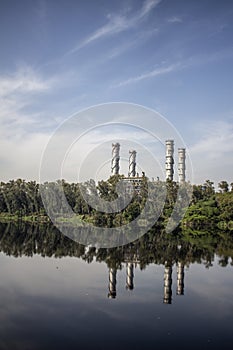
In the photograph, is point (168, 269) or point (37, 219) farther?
point (37, 219)

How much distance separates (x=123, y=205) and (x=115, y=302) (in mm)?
23071

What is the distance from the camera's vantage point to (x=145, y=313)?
7.12 meters

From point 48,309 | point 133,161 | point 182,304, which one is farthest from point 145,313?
point 133,161

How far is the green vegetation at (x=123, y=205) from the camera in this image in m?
29.6

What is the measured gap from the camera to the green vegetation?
29.6 meters

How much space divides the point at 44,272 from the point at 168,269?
371 cm

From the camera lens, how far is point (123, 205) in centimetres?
3089

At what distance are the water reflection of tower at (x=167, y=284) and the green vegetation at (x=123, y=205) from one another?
13.6 m

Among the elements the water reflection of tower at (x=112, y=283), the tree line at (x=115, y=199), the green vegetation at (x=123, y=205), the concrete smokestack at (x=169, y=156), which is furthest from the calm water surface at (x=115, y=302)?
the concrete smokestack at (x=169, y=156)

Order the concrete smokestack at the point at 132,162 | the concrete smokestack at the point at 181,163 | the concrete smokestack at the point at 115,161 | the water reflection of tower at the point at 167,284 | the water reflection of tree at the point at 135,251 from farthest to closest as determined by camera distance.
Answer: the concrete smokestack at the point at 181,163 → the concrete smokestack at the point at 115,161 → the concrete smokestack at the point at 132,162 → the water reflection of tree at the point at 135,251 → the water reflection of tower at the point at 167,284

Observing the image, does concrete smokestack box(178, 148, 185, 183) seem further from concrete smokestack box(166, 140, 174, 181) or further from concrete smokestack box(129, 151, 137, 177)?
concrete smokestack box(129, 151, 137, 177)

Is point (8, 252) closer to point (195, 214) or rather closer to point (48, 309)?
point (48, 309)

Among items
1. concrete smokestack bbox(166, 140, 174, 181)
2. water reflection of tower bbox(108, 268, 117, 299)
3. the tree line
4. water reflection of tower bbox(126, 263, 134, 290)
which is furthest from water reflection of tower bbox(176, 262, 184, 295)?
concrete smokestack bbox(166, 140, 174, 181)

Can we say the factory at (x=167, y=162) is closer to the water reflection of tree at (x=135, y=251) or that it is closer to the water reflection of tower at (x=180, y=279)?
the water reflection of tree at (x=135, y=251)
